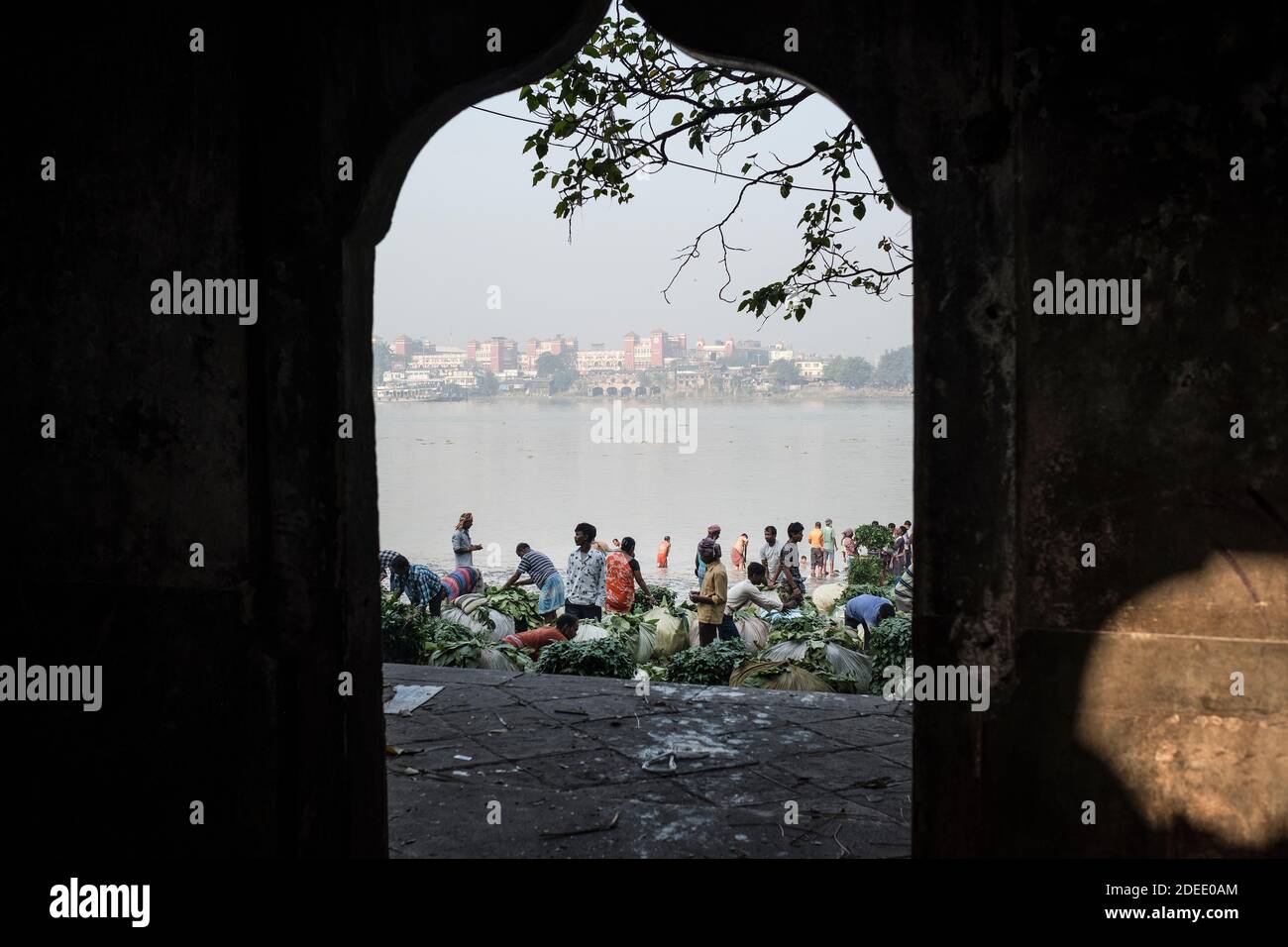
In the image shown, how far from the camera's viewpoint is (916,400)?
288 centimetres

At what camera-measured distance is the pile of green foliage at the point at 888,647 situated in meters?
7.42

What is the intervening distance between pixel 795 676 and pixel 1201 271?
4872 mm

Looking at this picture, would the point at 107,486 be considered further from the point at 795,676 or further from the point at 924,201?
the point at 795,676

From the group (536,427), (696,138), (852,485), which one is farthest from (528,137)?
(536,427)

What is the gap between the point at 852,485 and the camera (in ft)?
161

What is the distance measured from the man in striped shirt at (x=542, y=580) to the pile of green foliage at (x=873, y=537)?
10.5 metres

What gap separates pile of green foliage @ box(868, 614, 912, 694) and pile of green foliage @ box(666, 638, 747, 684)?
1.07 metres

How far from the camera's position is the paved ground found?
174 inches

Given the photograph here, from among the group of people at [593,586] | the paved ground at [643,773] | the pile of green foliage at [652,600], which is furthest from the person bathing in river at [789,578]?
the paved ground at [643,773]

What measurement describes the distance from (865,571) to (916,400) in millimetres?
14311

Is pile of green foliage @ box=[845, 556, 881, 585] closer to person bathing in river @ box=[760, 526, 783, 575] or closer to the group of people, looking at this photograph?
person bathing in river @ box=[760, 526, 783, 575]

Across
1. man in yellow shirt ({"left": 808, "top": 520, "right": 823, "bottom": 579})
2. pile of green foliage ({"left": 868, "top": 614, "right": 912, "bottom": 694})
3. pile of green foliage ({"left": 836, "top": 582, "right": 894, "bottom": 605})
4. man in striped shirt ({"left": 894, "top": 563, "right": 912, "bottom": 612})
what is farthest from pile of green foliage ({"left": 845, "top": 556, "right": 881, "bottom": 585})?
pile of green foliage ({"left": 868, "top": 614, "right": 912, "bottom": 694})

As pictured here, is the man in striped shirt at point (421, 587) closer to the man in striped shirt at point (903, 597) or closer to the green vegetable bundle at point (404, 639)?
the green vegetable bundle at point (404, 639)

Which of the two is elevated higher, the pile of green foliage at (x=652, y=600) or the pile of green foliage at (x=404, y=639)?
the pile of green foliage at (x=404, y=639)
